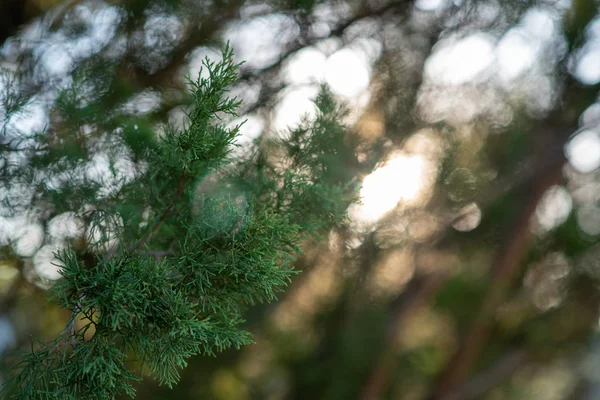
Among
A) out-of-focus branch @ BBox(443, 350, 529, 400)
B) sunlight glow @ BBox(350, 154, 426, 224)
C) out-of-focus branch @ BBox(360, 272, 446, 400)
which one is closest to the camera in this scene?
sunlight glow @ BBox(350, 154, 426, 224)

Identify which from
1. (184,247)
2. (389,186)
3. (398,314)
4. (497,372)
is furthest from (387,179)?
(497,372)

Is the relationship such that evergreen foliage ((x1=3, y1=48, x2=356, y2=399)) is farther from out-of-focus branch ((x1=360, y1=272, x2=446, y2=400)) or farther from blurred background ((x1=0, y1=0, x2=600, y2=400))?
out-of-focus branch ((x1=360, y1=272, x2=446, y2=400))

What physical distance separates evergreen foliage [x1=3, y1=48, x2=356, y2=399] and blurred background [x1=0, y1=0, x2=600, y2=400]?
0.12 meters

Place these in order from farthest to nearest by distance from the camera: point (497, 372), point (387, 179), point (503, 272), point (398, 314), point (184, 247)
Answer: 1. point (497, 372)
2. point (398, 314)
3. point (503, 272)
4. point (387, 179)
5. point (184, 247)

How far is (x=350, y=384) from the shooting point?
404cm

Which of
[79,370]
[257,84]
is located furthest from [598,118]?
[79,370]

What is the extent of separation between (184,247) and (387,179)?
0.79 meters

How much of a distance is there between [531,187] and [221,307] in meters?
3.01

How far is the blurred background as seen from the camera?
164 centimetres

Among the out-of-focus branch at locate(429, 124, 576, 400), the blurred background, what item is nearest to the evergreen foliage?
the blurred background

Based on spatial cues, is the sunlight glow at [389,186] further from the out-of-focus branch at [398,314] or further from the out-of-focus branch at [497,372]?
the out-of-focus branch at [497,372]

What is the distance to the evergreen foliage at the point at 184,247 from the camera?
862mm

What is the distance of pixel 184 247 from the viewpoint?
93 cm

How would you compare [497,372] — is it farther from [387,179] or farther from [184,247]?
[184,247]
